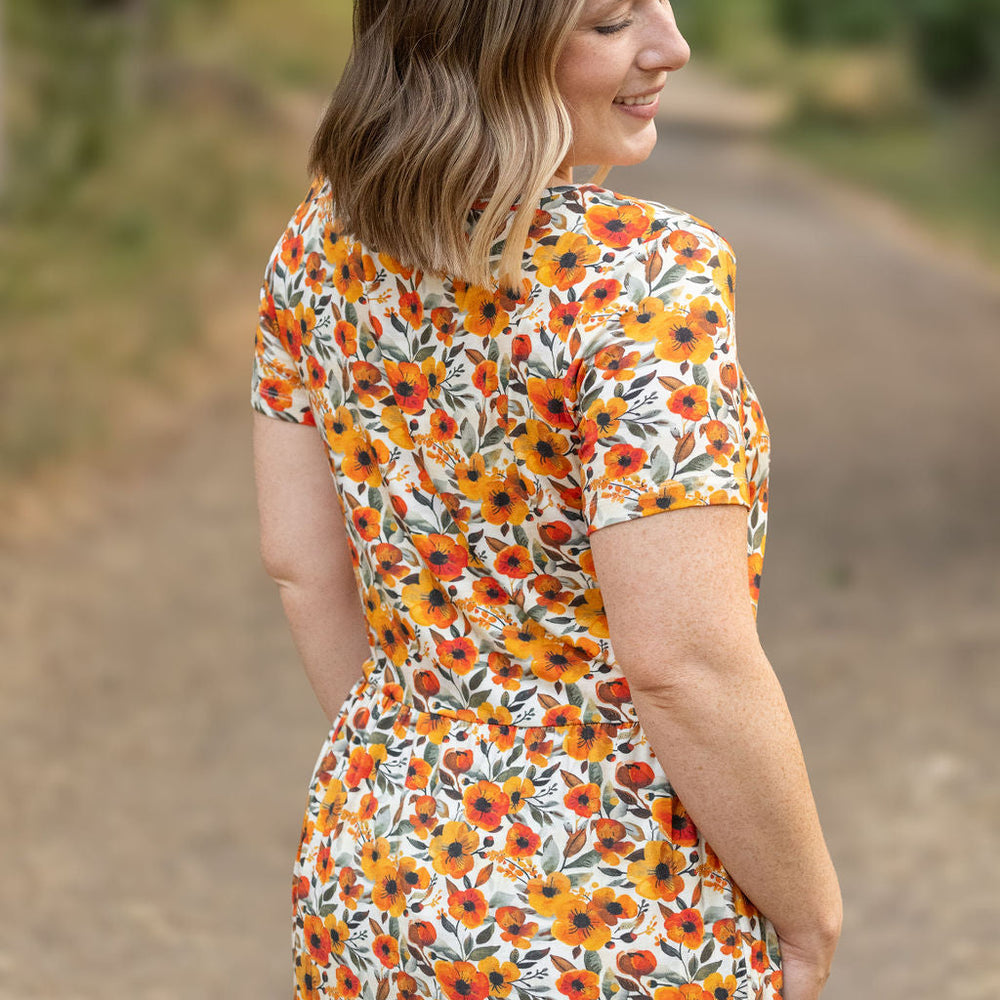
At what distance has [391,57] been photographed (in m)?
1.17

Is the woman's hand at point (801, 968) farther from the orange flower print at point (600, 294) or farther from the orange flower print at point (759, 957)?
the orange flower print at point (600, 294)

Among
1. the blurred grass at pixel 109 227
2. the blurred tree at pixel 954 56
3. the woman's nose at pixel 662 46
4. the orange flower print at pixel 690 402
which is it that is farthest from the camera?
the blurred tree at pixel 954 56

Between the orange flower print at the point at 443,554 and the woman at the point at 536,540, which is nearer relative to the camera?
the woman at the point at 536,540

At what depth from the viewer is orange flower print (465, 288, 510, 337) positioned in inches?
45.3

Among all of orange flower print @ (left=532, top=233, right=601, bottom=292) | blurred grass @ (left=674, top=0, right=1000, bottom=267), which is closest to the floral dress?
orange flower print @ (left=532, top=233, right=601, bottom=292)

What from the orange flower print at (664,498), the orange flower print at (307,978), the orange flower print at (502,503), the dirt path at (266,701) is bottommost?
the dirt path at (266,701)

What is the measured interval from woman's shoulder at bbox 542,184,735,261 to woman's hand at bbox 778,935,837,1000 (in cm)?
63

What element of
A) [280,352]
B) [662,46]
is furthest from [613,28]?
[280,352]

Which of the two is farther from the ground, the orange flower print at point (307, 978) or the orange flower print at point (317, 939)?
the orange flower print at point (317, 939)

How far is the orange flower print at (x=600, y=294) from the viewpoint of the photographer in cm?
109

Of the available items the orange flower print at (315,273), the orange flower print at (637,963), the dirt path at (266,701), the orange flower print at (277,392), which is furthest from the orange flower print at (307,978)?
the dirt path at (266,701)

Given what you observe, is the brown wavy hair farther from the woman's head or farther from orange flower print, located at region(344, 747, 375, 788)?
orange flower print, located at region(344, 747, 375, 788)

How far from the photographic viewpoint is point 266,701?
466 centimetres

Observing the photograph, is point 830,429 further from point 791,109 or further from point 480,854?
point 791,109
